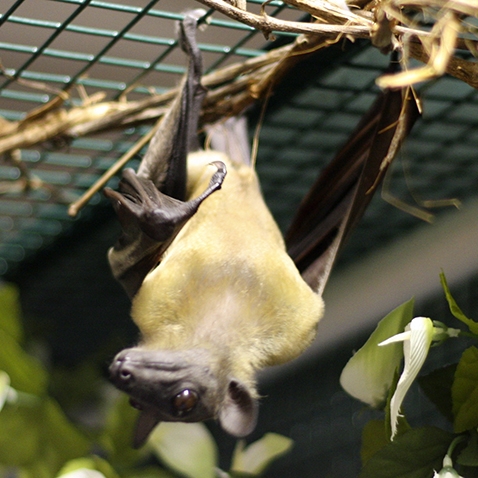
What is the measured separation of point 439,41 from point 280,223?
3.50 feet

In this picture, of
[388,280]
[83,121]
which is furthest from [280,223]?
[83,121]

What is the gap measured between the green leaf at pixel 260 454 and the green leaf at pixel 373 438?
279 millimetres

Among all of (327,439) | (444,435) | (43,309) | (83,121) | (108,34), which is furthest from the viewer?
(43,309)

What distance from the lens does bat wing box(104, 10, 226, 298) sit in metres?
0.69

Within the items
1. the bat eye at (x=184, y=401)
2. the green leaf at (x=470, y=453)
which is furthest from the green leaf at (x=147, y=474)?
the green leaf at (x=470, y=453)

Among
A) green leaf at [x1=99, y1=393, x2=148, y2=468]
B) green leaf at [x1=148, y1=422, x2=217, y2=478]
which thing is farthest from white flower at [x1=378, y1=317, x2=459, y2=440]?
green leaf at [x1=99, y1=393, x2=148, y2=468]

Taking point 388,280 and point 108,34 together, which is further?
point 388,280

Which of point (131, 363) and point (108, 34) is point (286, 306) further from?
point (108, 34)

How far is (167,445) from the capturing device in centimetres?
107

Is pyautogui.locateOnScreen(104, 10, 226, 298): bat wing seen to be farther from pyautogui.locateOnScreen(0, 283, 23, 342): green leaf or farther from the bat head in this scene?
pyautogui.locateOnScreen(0, 283, 23, 342): green leaf

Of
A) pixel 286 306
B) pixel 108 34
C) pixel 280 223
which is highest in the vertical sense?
pixel 108 34

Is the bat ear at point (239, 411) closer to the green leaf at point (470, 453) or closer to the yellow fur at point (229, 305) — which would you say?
the yellow fur at point (229, 305)

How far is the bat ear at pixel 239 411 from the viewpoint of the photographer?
0.85 meters

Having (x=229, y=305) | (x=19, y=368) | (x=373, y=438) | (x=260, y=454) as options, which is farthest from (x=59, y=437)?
(x=373, y=438)
